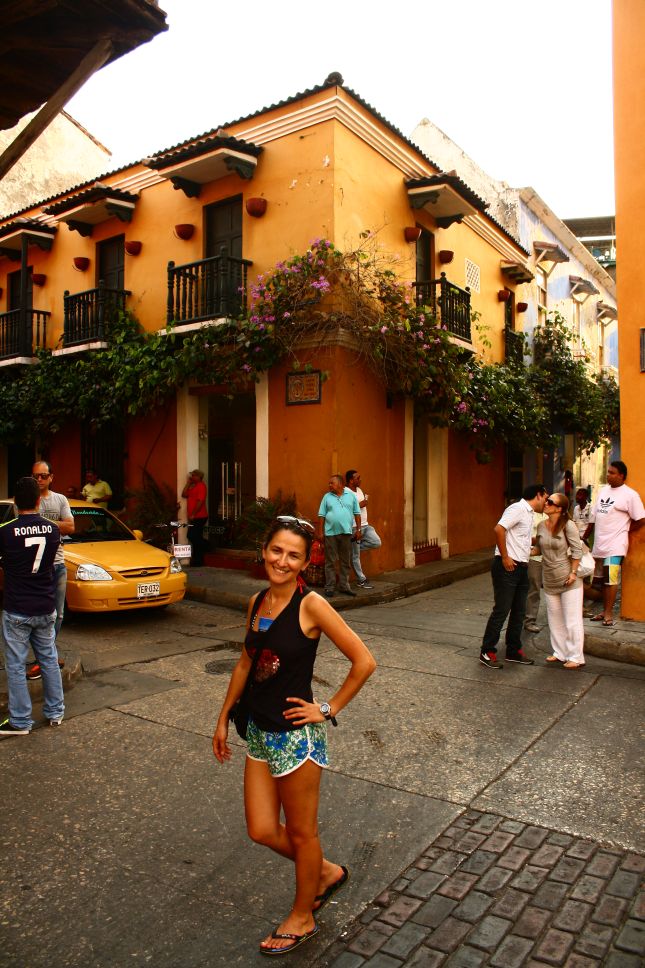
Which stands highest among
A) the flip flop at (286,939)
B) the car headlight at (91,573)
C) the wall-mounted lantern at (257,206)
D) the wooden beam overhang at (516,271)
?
the wooden beam overhang at (516,271)

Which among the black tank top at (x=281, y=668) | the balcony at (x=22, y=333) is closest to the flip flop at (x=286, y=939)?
the black tank top at (x=281, y=668)

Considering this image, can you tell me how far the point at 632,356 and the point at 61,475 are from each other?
12119 mm

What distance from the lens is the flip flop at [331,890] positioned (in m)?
2.88

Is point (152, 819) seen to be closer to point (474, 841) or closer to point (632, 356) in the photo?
point (474, 841)

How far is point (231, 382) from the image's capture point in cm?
1155

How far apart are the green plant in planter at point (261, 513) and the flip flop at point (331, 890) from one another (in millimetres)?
8015

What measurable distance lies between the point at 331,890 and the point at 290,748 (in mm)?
772

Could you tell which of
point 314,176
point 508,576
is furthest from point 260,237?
point 508,576

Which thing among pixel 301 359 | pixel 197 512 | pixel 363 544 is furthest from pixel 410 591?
pixel 301 359

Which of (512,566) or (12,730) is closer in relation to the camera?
(12,730)

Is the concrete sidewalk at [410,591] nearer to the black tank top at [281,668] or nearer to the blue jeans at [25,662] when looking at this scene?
the blue jeans at [25,662]

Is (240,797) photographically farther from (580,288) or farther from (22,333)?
(580,288)

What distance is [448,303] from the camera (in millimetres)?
13250

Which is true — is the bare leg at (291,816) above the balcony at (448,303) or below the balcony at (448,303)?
below
